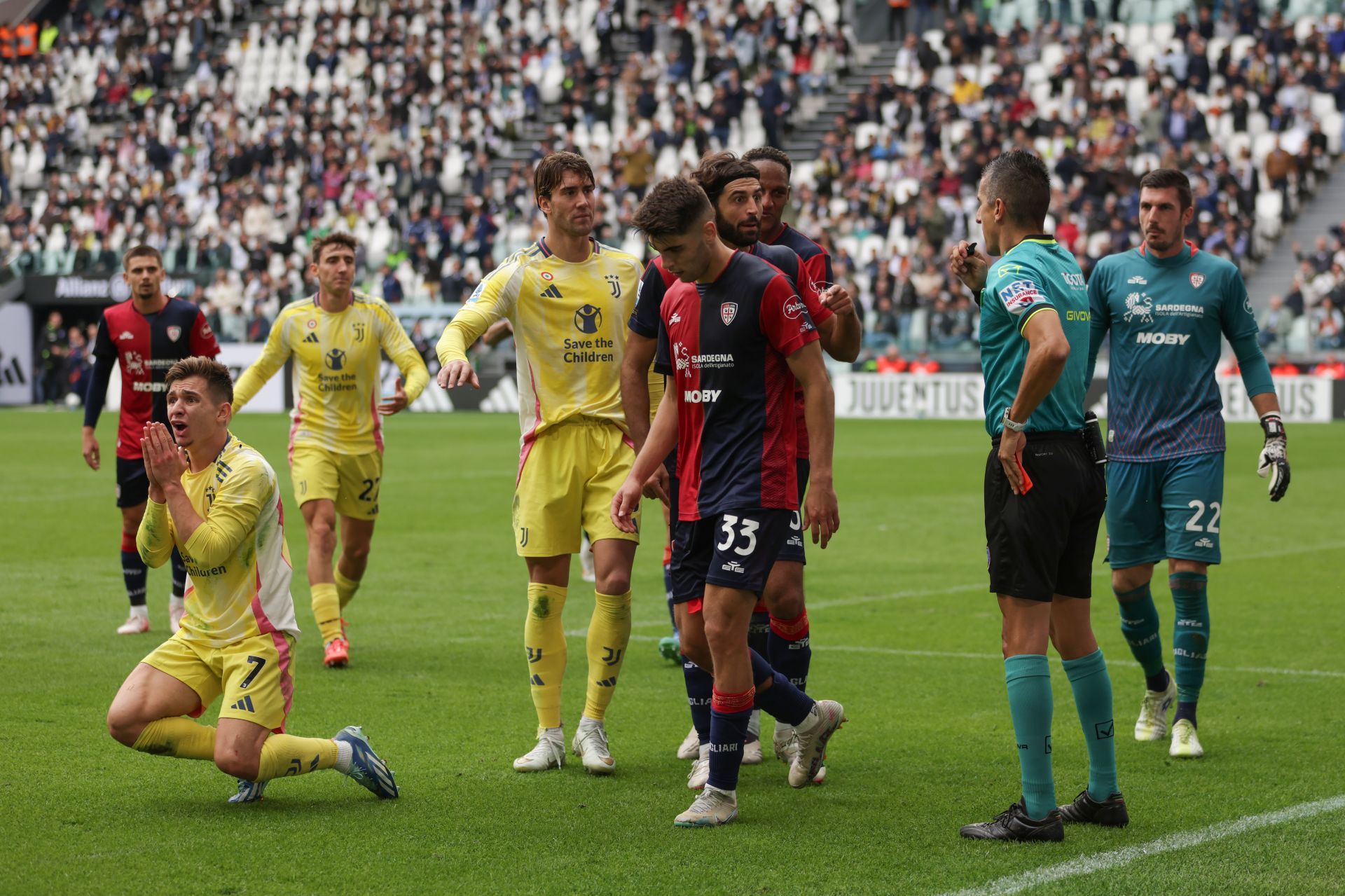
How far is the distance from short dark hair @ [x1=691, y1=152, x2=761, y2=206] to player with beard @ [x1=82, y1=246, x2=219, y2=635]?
4.89 m

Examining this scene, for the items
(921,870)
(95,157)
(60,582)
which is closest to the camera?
(921,870)

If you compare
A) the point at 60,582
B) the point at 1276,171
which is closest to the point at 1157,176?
the point at 60,582

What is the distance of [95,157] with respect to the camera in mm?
47719

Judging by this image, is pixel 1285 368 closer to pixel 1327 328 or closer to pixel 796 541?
pixel 1327 328

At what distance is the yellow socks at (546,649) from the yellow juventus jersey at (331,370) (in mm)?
3027

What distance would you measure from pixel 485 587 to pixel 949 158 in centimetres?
2524

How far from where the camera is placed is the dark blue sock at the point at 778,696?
5984 mm

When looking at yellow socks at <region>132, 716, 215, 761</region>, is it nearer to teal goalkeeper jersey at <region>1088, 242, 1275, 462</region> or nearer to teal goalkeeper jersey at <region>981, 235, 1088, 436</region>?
teal goalkeeper jersey at <region>981, 235, 1088, 436</region>

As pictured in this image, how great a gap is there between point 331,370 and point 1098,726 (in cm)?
544

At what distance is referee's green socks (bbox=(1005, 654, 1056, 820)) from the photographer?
5.27 m

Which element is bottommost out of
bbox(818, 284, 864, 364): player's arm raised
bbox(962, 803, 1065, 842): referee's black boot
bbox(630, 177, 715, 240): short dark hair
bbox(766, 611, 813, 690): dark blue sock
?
bbox(962, 803, 1065, 842): referee's black boot

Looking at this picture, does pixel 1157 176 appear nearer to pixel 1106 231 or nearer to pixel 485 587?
pixel 485 587

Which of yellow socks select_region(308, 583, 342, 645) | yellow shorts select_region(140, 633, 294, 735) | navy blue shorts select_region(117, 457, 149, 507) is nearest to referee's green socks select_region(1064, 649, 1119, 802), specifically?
yellow shorts select_region(140, 633, 294, 735)

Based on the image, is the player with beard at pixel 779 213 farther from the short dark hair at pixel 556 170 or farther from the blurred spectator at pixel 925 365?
the blurred spectator at pixel 925 365
